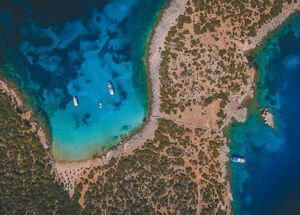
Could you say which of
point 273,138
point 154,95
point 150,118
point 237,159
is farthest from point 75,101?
point 273,138

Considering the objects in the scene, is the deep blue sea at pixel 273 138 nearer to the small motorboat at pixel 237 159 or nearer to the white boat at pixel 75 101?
the small motorboat at pixel 237 159

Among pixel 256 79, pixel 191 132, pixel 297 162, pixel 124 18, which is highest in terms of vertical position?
pixel 124 18

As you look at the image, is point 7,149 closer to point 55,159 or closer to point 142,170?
point 55,159

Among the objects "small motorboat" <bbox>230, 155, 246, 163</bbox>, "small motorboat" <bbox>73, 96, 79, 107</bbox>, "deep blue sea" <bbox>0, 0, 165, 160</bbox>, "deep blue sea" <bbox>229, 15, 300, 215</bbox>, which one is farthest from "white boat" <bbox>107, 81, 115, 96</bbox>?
"small motorboat" <bbox>230, 155, 246, 163</bbox>

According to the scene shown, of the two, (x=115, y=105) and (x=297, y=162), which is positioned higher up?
(x=115, y=105)

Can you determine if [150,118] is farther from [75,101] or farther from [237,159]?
[237,159]

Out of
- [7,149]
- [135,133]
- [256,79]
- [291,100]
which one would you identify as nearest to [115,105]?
[135,133]

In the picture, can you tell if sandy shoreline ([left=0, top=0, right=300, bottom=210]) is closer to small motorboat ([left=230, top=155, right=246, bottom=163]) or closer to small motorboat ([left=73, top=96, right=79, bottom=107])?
small motorboat ([left=230, top=155, right=246, bottom=163])
